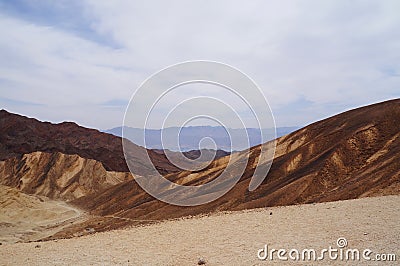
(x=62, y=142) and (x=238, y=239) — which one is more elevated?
(x=62, y=142)

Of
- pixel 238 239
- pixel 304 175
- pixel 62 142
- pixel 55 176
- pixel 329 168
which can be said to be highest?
pixel 62 142

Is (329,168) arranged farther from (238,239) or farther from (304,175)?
(238,239)

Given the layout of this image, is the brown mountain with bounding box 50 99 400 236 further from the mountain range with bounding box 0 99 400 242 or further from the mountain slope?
the mountain slope

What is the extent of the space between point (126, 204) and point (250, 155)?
14.8 m

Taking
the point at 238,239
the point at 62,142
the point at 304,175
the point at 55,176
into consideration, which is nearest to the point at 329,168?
the point at 304,175

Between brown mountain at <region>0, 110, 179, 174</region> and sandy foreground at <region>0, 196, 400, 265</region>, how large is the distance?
230 ft

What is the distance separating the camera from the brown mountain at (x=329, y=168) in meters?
20.9

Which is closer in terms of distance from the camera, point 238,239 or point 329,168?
point 238,239

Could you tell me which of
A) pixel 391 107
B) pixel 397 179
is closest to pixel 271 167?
pixel 391 107

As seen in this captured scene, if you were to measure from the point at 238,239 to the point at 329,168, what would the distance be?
54.3 ft

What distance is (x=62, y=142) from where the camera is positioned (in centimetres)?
9831

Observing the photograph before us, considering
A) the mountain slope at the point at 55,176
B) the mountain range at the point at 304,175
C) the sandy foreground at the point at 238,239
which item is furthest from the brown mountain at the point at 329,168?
the mountain slope at the point at 55,176

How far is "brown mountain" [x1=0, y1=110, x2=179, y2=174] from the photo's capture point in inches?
3597

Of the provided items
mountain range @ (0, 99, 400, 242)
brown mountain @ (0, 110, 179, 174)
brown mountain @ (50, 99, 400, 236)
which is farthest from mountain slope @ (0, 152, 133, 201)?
brown mountain @ (50, 99, 400, 236)
